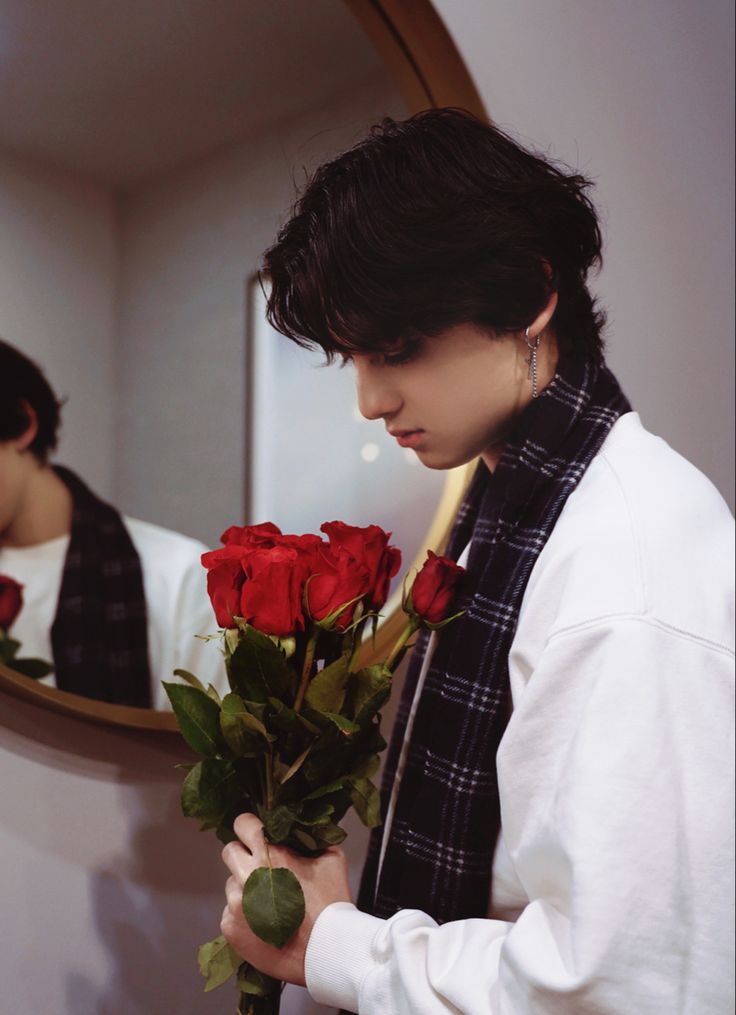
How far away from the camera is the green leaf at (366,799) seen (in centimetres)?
76

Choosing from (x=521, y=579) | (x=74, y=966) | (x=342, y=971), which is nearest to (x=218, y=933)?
(x=74, y=966)

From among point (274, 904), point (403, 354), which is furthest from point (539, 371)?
point (274, 904)

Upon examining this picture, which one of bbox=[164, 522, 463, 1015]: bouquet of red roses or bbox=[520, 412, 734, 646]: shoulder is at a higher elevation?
Result: bbox=[520, 412, 734, 646]: shoulder

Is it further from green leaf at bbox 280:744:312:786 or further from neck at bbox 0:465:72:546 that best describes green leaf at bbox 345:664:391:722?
neck at bbox 0:465:72:546

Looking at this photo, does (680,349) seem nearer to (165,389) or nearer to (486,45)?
(486,45)

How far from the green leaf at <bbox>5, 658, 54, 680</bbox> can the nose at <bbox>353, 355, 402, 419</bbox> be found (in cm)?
35

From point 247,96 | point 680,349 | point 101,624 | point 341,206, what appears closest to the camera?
point 341,206

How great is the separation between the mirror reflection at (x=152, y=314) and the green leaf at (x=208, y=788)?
19cm

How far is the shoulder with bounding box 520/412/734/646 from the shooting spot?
2.16 ft

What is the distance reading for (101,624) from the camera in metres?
0.90

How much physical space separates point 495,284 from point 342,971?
517mm

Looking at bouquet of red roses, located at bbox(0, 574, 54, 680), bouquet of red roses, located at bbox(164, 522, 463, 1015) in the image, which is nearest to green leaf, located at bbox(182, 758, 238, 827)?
bouquet of red roses, located at bbox(164, 522, 463, 1015)

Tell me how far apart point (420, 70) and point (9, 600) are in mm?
715

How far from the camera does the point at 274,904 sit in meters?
0.71
